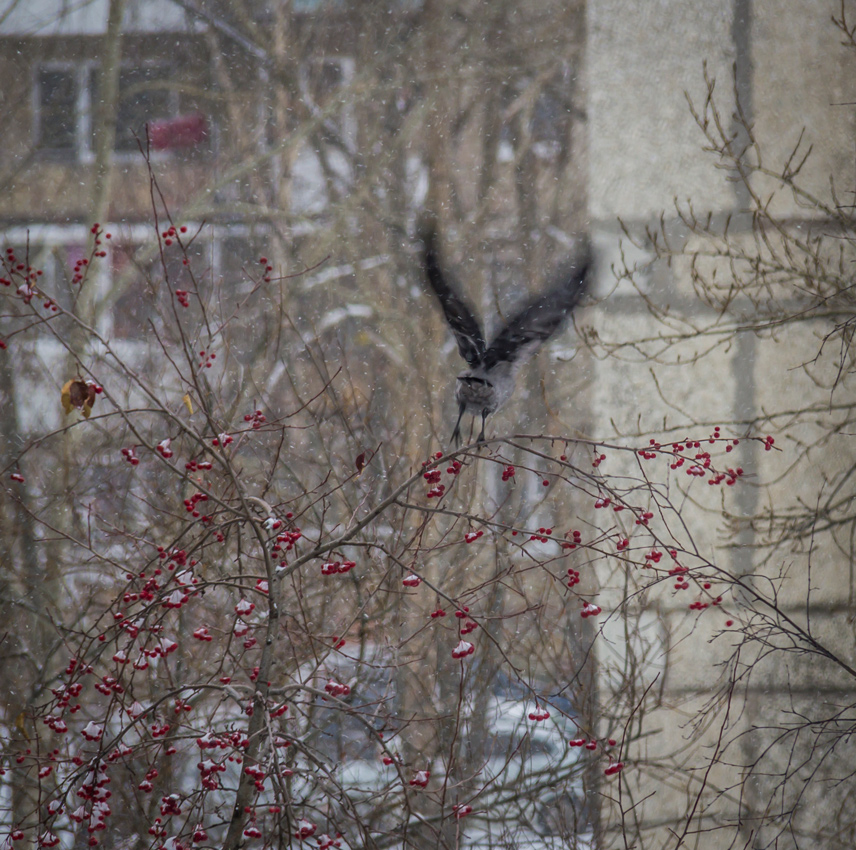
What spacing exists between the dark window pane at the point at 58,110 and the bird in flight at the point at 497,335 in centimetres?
63

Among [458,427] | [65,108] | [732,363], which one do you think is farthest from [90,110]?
[732,363]

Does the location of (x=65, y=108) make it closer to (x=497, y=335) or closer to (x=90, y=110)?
(x=90, y=110)

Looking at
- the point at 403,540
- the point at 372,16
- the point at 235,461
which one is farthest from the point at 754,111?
the point at 235,461

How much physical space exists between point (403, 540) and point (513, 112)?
741mm

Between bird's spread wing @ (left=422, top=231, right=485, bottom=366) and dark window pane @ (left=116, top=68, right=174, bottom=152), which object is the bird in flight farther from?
dark window pane @ (left=116, top=68, right=174, bottom=152)

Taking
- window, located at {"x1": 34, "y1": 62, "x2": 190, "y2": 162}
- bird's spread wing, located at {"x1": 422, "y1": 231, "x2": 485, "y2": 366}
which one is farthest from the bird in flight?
window, located at {"x1": 34, "y1": 62, "x2": 190, "y2": 162}

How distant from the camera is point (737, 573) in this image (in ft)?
4.63

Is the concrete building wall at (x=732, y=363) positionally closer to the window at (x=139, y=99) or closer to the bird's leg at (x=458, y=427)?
the bird's leg at (x=458, y=427)

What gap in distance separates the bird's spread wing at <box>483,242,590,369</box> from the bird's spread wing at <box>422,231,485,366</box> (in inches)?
1.1

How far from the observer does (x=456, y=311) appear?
141cm

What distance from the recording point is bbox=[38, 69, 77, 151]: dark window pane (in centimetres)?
148

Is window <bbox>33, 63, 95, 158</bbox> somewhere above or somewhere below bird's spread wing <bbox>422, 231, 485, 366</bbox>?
above

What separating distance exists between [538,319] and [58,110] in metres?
0.89

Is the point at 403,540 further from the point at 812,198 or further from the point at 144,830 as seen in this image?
the point at 812,198
